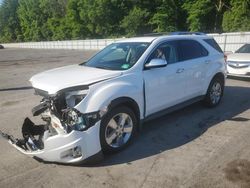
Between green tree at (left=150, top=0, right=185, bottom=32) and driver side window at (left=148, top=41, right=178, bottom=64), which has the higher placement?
green tree at (left=150, top=0, right=185, bottom=32)

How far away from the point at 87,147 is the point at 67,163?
0.42 metres

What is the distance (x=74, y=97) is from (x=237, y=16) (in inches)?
1574

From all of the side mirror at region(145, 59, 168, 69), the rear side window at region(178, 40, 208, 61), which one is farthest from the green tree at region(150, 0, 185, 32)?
the side mirror at region(145, 59, 168, 69)

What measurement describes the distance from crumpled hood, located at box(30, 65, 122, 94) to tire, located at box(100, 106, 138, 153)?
57 cm

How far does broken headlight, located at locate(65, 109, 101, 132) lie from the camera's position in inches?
158

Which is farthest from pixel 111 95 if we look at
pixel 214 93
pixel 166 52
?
pixel 214 93

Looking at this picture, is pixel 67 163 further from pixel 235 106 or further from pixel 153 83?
pixel 235 106

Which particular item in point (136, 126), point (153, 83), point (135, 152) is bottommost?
point (135, 152)

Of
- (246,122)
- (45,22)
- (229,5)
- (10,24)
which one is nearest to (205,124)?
(246,122)

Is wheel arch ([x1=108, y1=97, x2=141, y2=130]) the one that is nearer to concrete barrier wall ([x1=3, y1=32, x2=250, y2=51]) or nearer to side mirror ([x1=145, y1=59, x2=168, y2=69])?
side mirror ([x1=145, y1=59, x2=168, y2=69])

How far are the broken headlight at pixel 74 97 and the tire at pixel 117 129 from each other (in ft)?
1.49

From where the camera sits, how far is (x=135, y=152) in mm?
4691

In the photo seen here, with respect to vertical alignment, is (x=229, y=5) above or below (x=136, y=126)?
above

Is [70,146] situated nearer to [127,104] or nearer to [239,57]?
[127,104]
